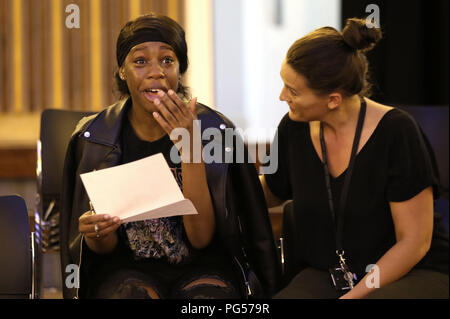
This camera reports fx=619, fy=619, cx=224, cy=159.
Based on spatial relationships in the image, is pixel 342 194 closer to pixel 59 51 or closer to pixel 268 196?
pixel 268 196

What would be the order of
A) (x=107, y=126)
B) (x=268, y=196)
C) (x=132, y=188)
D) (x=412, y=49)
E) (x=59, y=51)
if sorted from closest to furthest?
(x=132, y=188)
(x=107, y=126)
(x=268, y=196)
(x=412, y=49)
(x=59, y=51)

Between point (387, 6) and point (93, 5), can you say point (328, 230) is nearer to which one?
point (387, 6)

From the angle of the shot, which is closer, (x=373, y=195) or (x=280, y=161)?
(x=373, y=195)

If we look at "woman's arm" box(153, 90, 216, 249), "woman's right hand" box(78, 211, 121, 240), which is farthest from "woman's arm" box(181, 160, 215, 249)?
"woman's right hand" box(78, 211, 121, 240)

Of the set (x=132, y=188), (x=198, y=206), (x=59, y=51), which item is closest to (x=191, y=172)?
(x=198, y=206)

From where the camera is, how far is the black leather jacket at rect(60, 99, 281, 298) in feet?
6.18

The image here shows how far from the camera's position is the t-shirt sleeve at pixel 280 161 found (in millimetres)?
1975

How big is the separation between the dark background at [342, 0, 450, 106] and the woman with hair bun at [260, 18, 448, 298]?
1.84 metres

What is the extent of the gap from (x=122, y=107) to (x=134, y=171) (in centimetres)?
43

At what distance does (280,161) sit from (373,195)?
343mm

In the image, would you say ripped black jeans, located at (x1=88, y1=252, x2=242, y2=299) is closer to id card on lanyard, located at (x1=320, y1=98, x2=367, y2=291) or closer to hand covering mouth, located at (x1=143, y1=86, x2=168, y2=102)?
id card on lanyard, located at (x1=320, y1=98, x2=367, y2=291)

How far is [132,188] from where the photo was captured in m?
1.58

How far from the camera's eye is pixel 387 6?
11.7ft

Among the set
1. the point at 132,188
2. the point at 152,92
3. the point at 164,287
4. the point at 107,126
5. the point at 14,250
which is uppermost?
the point at 152,92
